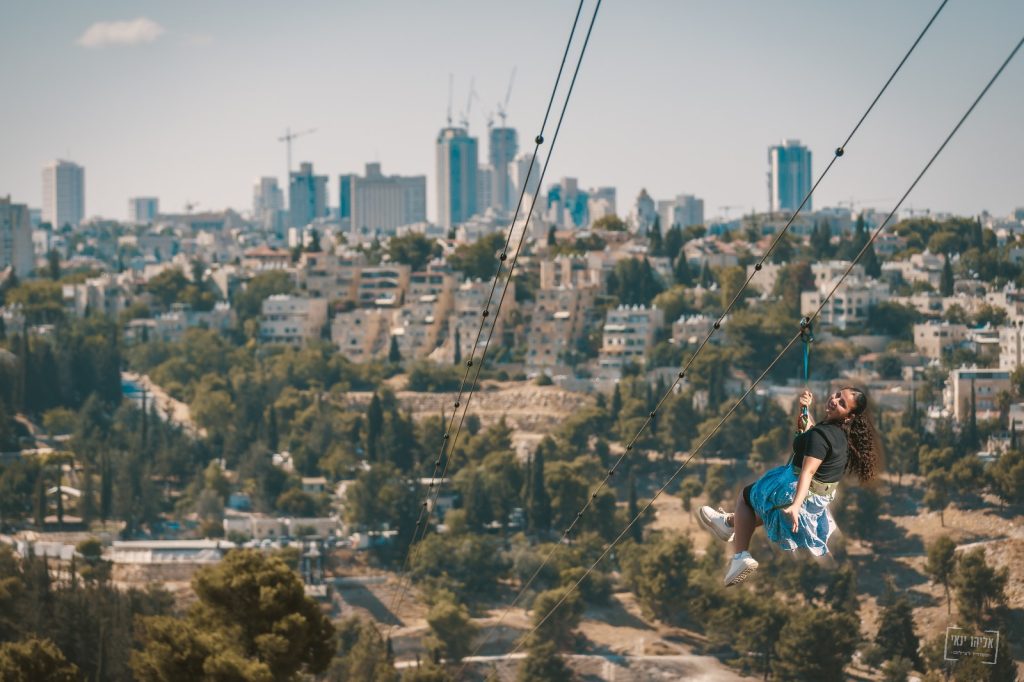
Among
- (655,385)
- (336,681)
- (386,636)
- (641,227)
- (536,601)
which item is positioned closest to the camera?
(336,681)

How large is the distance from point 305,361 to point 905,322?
20375 millimetres

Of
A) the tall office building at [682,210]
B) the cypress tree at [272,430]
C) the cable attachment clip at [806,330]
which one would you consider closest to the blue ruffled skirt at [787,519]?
the cable attachment clip at [806,330]

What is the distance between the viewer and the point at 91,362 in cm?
6869

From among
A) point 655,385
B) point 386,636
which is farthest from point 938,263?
point 386,636

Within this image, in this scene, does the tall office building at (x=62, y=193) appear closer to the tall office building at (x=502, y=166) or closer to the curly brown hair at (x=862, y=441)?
the tall office building at (x=502, y=166)

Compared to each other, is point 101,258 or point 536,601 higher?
point 101,258

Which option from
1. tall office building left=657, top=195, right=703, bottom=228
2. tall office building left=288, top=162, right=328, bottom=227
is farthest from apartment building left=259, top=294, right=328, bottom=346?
tall office building left=288, top=162, right=328, bottom=227

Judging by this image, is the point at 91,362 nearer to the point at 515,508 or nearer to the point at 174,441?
the point at 174,441

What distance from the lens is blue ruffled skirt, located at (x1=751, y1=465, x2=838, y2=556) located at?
26.1ft

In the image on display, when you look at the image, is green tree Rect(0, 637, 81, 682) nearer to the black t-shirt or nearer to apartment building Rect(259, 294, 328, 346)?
the black t-shirt

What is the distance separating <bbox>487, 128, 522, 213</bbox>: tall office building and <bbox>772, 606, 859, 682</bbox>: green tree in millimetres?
146668

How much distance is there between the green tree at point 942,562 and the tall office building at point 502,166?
141 metres

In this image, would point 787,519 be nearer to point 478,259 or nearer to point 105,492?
point 105,492

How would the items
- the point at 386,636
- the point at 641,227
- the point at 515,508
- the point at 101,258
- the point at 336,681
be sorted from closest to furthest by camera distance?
the point at 336,681, the point at 386,636, the point at 515,508, the point at 641,227, the point at 101,258
